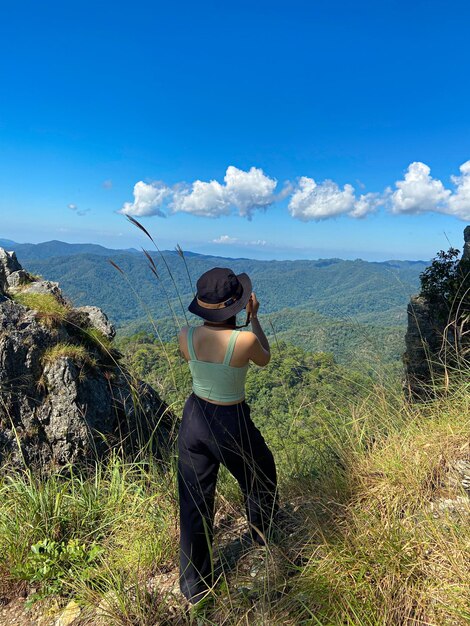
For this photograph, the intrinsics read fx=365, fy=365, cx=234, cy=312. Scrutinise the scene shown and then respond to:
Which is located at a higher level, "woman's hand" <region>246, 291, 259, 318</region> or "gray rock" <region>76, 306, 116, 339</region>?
"woman's hand" <region>246, 291, 259, 318</region>

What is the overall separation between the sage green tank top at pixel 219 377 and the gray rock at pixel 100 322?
5.53 metres

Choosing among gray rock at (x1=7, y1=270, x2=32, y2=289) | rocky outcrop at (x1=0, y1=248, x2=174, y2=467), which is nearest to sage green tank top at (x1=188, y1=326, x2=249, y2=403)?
rocky outcrop at (x1=0, y1=248, x2=174, y2=467)

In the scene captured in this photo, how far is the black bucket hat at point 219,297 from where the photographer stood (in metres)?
2.34

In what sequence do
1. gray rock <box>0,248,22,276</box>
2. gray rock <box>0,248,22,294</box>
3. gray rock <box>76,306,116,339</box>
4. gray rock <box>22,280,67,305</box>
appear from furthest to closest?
gray rock <box>0,248,22,276</box> < gray rock <box>76,306,116,339</box> < gray rock <box>22,280,67,305</box> < gray rock <box>0,248,22,294</box>

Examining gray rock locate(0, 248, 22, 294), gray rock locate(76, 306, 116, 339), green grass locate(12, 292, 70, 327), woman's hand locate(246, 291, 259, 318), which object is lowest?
gray rock locate(76, 306, 116, 339)

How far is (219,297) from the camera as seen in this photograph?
7.70 feet

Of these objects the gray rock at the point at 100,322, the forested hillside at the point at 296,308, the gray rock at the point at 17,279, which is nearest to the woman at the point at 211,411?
the forested hillside at the point at 296,308

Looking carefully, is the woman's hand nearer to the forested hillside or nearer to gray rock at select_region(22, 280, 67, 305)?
the forested hillside

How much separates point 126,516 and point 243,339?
5.73ft

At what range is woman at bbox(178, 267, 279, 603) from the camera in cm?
228

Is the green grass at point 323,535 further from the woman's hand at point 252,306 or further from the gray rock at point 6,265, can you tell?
the gray rock at point 6,265

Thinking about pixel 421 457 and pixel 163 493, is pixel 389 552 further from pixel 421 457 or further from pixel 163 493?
pixel 163 493

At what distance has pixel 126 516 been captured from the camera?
110 inches

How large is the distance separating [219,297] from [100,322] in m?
6.13
